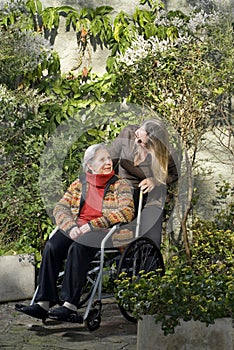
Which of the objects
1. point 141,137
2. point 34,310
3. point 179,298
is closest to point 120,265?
point 34,310

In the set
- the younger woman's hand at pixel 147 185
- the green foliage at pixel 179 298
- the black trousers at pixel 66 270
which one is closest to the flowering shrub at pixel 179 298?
the green foliage at pixel 179 298

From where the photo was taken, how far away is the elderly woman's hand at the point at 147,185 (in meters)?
Answer: 5.98

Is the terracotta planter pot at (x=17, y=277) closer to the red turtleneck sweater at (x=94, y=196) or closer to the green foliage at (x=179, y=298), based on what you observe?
the red turtleneck sweater at (x=94, y=196)

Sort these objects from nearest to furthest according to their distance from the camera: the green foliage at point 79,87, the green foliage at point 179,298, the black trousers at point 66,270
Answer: the green foliage at point 179,298
the black trousers at point 66,270
the green foliage at point 79,87

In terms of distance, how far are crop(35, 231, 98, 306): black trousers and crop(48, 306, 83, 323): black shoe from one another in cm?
7

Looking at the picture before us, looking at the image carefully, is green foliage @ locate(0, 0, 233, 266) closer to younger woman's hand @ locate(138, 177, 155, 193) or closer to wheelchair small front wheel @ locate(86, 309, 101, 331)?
younger woman's hand @ locate(138, 177, 155, 193)

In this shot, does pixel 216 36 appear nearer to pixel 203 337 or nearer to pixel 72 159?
pixel 72 159

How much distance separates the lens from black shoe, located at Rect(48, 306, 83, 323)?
5.13m

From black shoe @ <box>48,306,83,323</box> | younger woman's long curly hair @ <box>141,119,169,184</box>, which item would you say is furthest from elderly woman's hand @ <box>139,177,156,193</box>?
black shoe @ <box>48,306,83,323</box>

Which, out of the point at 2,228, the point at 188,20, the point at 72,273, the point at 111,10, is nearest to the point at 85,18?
the point at 111,10

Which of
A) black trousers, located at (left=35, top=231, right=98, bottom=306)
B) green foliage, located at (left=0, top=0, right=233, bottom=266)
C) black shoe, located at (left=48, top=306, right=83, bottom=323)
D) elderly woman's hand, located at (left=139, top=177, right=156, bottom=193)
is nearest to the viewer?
black shoe, located at (left=48, top=306, right=83, bottom=323)

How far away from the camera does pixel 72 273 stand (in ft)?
17.2

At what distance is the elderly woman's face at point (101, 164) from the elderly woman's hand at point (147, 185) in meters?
0.42

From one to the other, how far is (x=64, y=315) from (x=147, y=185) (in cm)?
133
